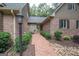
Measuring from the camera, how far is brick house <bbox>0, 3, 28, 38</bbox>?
3.91 meters

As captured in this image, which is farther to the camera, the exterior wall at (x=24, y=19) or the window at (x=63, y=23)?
the window at (x=63, y=23)

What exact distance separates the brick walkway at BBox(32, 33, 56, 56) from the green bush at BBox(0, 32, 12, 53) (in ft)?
1.26

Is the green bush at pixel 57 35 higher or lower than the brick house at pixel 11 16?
lower

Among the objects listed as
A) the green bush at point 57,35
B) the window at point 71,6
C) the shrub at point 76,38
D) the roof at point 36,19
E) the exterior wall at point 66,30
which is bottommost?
the shrub at point 76,38

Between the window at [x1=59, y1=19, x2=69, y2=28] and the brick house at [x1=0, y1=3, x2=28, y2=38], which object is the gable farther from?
the brick house at [x1=0, y1=3, x2=28, y2=38]

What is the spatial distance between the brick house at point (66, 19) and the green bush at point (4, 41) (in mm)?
587

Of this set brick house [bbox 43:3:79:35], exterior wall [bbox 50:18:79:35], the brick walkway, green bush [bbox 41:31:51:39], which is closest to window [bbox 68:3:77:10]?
brick house [bbox 43:3:79:35]

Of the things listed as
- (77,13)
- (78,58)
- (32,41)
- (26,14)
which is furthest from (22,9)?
(78,58)

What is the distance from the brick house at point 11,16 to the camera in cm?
391

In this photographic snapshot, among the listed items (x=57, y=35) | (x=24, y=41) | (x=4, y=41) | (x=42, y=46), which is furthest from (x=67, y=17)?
(x=4, y=41)

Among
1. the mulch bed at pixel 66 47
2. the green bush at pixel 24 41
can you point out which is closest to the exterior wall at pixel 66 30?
the mulch bed at pixel 66 47

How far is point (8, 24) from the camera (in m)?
4.05

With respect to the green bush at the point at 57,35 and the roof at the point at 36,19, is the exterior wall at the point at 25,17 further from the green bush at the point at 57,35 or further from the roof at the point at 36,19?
the green bush at the point at 57,35

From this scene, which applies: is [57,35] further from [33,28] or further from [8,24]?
[8,24]
